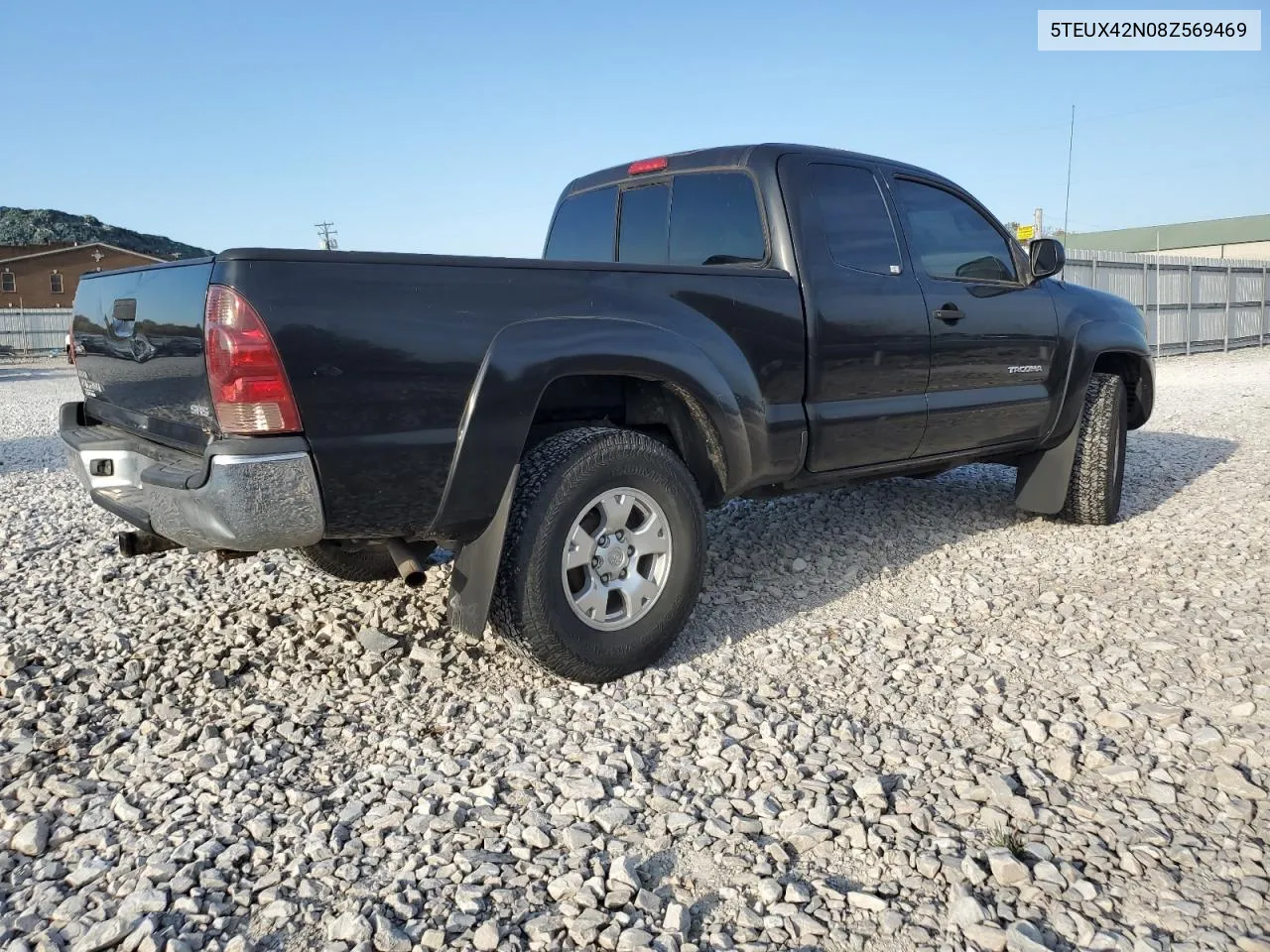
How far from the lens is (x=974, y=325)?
187 inches

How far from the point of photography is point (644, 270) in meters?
3.49

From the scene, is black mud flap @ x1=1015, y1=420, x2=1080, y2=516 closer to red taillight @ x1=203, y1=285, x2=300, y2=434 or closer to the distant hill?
red taillight @ x1=203, y1=285, x2=300, y2=434

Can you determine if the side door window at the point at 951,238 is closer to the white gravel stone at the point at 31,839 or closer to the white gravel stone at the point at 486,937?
the white gravel stone at the point at 486,937

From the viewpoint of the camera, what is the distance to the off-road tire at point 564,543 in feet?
10.6

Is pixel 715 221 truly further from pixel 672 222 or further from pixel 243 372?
pixel 243 372

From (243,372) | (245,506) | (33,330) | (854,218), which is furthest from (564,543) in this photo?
(33,330)

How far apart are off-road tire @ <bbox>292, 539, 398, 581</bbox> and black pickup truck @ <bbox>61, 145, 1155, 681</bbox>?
0.01 m

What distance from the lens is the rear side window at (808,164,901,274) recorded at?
4.20m

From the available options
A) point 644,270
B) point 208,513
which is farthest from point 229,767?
point 644,270

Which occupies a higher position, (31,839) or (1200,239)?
(1200,239)

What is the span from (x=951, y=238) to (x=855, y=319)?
1.06 m

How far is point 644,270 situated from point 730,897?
209 centimetres

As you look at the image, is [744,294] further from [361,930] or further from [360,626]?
[361,930]

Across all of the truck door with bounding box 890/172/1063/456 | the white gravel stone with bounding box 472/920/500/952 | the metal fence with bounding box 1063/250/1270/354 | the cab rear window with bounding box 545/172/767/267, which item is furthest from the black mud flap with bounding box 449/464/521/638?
the metal fence with bounding box 1063/250/1270/354
